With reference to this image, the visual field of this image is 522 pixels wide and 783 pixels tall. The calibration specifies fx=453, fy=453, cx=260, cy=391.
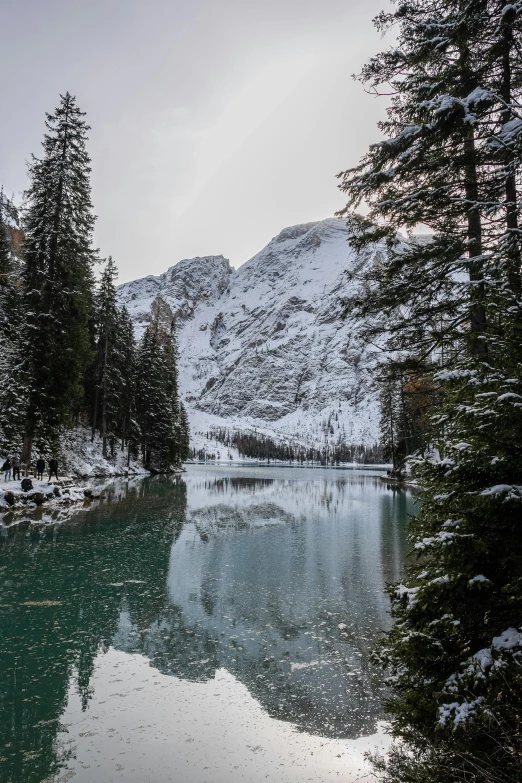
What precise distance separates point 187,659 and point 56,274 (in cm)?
2348

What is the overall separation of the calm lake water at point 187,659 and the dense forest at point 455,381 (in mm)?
1127

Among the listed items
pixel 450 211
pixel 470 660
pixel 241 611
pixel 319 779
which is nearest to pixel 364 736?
pixel 319 779

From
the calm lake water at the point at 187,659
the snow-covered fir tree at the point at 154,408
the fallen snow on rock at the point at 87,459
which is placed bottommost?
the calm lake water at the point at 187,659

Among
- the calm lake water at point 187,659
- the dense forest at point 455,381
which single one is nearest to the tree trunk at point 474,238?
the dense forest at point 455,381

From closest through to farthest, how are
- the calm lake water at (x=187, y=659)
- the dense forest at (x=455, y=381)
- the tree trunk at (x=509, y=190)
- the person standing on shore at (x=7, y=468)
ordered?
the dense forest at (x=455, y=381) < the calm lake water at (x=187, y=659) < the tree trunk at (x=509, y=190) < the person standing on shore at (x=7, y=468)

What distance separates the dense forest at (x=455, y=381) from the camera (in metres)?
3.61

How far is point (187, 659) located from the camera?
24.5ft

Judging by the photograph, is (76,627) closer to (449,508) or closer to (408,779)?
(408,779)

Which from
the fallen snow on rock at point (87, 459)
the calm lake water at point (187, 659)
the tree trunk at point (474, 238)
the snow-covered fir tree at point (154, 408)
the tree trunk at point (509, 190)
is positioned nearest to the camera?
the calm lake water at point (187, 659)

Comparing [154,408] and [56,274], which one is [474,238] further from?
[154,408]

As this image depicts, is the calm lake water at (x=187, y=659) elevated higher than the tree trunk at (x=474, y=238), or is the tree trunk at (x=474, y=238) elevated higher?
the tree trunk at (x=474, y=238)

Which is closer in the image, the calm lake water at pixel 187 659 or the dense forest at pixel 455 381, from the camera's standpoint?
the dense forest at pixel 455 381

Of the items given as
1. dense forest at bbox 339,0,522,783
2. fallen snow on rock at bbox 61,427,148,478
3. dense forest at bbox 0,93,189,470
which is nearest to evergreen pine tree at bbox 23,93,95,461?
dense forest at bbox 0,93,189,470

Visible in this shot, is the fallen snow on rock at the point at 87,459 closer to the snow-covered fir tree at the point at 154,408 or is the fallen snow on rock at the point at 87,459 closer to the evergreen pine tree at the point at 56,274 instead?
the snow-covered fir tree at the point at 154,408
